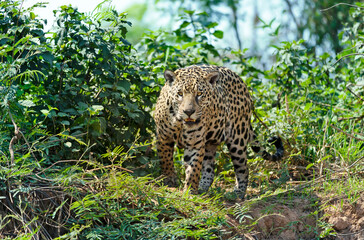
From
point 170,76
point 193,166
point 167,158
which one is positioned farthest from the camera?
point 167,158

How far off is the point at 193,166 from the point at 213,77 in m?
1.21

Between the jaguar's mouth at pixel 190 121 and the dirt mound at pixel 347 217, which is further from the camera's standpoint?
the jaguar's mouth at pixel 190 121

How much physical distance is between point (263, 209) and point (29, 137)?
2.86 meters

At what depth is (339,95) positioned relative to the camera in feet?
28.4

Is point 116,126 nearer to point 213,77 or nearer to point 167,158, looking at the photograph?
point 167,158

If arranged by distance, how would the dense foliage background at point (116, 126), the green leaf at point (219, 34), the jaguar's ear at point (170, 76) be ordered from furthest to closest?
1. the green leaf at point (219, 34)
2. the jaguar's ear at point (170, 76)
3. the dense foliage background at point (116, 126)

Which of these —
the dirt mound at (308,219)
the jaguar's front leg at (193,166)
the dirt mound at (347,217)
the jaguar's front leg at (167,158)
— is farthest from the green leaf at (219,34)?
the dirt mound at (347,217)

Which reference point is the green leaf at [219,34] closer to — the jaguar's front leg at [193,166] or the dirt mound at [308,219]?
the jaguar's front leg at [193,166]

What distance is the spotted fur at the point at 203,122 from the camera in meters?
6.64

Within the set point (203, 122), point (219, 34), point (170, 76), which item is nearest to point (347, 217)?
point (203, 122)

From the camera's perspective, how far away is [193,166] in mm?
6676

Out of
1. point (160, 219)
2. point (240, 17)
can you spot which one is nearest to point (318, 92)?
point (160, 219)

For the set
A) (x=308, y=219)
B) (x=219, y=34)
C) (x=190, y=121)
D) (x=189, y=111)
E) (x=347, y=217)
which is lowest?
(x=308, y=219)

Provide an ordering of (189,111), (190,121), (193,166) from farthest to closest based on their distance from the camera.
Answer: (193,166) → (190,121) → (189,111)
